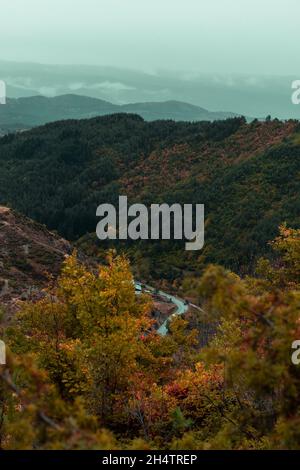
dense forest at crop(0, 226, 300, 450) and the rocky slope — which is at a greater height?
dense forest at crop(0, 226, 300, 450)

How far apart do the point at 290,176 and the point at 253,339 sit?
610ft

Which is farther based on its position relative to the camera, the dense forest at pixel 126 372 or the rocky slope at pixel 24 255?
the rocky slope at pixel 24 255

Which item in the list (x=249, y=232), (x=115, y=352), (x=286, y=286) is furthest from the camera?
(x=249, y=232)

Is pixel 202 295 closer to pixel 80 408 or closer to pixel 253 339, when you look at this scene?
pixel 253 339

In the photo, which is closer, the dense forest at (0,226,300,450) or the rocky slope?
the dense forest at (0,226,300,450)

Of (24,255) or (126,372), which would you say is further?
(24,255)

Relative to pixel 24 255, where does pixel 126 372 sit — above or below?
above

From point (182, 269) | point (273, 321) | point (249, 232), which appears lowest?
point (182, 269)

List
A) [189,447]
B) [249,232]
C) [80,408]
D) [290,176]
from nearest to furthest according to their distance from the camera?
[80,408]
[189,447]
[249,232]
[290,176]

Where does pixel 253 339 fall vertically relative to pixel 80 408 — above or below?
above

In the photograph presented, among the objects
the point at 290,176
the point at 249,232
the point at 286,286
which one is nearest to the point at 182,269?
the point at 249,232

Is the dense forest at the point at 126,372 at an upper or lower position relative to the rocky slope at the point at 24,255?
upper
